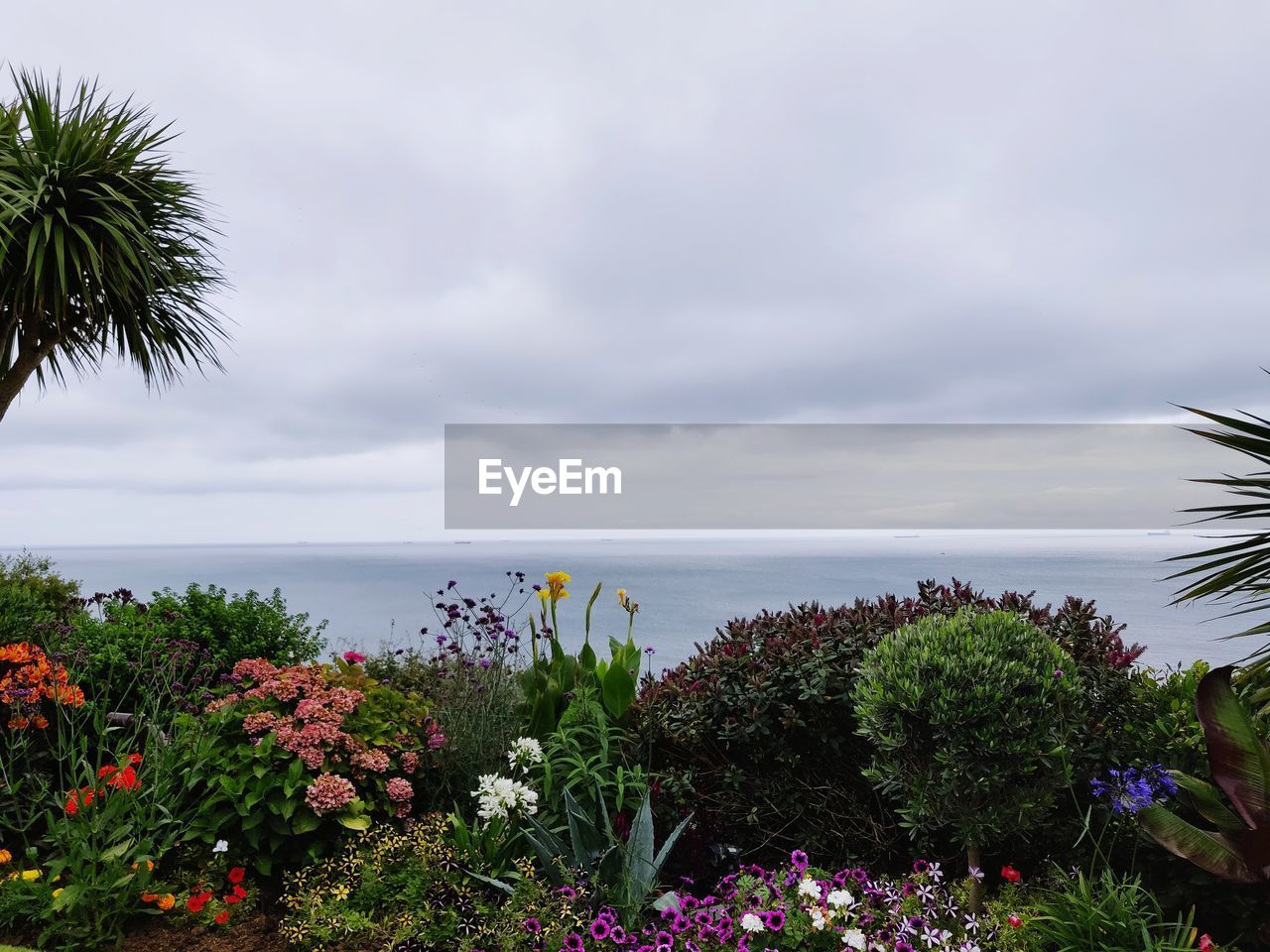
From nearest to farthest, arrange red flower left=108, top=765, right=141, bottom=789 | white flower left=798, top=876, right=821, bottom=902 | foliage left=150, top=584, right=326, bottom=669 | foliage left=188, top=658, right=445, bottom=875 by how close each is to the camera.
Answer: white flower left=798, top=876, right=821, bottom=902 < red flower left=108, top=765, right=141, bottom=789 < foliage left=188, top=658, right=445, bottom=875 < foliage left=150, top=584, right=326, bottom=669

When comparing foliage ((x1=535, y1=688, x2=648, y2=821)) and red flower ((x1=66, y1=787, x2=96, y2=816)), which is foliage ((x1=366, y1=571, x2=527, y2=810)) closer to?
foliage ((x1=535, y1=688, x2=648, y2=821))

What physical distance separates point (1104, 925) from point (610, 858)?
1.82 metres

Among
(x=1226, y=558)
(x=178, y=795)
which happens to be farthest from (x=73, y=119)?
(x=1226, y=558)

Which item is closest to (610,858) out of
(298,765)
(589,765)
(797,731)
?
(589,765)

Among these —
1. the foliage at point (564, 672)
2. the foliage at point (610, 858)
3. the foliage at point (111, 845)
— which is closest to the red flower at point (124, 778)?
the foliage at point (111, 845)

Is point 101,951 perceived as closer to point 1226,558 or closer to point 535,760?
point 535,760

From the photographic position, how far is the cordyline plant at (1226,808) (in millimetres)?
2678

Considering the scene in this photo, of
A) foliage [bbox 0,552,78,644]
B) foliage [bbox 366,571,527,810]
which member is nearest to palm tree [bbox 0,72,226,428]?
foliage [bbox 0,552,78,644]

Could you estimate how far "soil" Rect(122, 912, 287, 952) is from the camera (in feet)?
10.7

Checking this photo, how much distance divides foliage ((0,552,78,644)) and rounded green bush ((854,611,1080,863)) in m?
5.49

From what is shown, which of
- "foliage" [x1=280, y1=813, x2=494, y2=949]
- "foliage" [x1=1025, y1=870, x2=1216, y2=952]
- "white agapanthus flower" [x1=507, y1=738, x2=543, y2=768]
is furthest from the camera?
"white agapanthus flower" [x1=507, y1=738, x2=543, y2=768]

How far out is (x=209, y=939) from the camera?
3320 mm

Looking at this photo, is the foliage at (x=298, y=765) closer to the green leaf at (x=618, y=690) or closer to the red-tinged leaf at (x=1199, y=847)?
the green leaf at (x=618, y=690)

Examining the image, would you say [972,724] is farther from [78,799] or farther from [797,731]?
[78,799]
